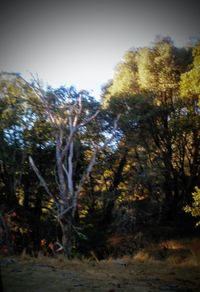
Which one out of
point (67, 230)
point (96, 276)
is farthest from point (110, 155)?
point (96, 276)

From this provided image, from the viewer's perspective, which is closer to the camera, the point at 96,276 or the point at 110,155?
the point at 96,276

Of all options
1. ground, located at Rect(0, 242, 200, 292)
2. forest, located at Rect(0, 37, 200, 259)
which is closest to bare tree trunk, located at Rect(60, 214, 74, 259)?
ground, located at Rect(0, 242, 200, 292)

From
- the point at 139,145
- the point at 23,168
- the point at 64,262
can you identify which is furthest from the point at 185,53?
the point at 64,262

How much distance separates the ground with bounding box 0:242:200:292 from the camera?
6136 millimetres

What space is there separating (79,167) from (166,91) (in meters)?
7.89

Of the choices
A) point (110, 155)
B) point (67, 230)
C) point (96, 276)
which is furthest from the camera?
point (110, 155)

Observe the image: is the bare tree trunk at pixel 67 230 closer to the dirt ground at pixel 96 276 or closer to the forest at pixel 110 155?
the dirt ground at pixel 96 276

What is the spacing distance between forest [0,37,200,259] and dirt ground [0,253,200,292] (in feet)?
18.0

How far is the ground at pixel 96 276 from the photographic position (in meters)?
6.14

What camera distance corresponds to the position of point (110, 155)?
20.2 meters

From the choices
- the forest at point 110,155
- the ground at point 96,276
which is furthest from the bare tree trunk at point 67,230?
Answer: the forest at point 110,155

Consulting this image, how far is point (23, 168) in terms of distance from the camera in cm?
1633

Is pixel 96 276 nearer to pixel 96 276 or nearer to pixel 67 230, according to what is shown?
pixel 96 276

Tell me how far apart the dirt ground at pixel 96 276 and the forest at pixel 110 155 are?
5486 mm
